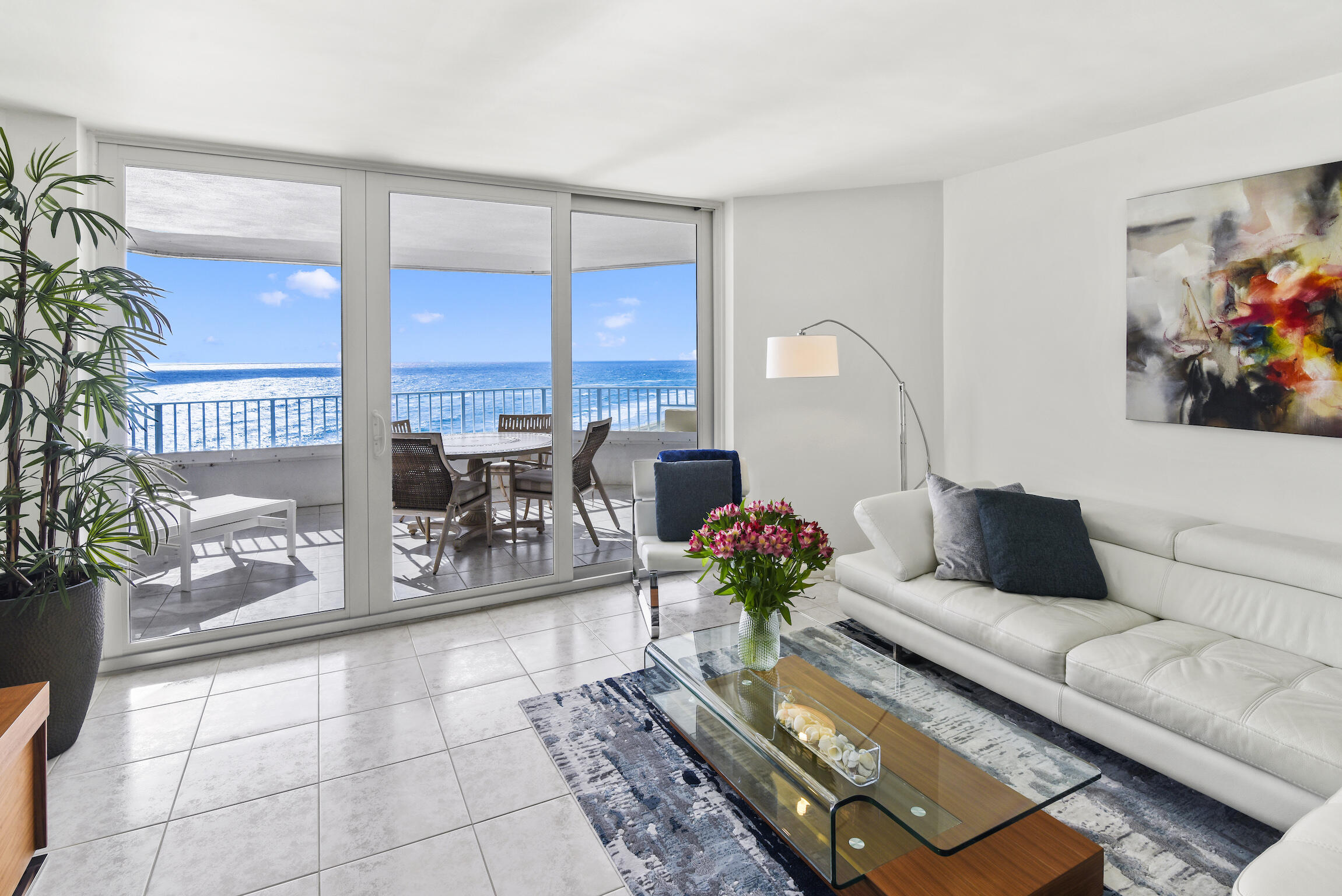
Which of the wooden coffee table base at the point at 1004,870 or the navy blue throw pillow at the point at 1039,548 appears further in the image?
the navy blue throw pillow at the point at 1039,548

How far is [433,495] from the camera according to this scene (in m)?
4.00

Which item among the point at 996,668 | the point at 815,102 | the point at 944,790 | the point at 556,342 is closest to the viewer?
the point at 944,790

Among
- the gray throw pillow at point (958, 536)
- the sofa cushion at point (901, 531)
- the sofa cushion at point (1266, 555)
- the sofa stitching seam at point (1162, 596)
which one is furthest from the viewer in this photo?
the sofa cushion at point (901, 531)

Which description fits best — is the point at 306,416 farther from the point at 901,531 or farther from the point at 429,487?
the point at 901,531

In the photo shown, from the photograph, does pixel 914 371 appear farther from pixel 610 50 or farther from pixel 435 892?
pixel 435 892

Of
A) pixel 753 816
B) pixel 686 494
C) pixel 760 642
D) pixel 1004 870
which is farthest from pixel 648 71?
pixel 1004 870

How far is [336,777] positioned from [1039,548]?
110 inches

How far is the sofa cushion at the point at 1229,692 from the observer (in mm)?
1864

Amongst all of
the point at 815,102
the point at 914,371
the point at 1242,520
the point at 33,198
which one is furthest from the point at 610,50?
the point at 1242,520

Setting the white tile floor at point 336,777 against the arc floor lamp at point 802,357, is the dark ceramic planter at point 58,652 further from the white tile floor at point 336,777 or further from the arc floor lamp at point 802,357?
the arc floor lamp at point 802,357

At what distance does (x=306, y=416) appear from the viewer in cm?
367

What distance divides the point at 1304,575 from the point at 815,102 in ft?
8.21

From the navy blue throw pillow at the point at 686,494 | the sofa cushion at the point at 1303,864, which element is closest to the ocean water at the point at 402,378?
the navy blue throw pillow at the point at 686,494

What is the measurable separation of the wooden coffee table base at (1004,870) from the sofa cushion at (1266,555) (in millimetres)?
1471
